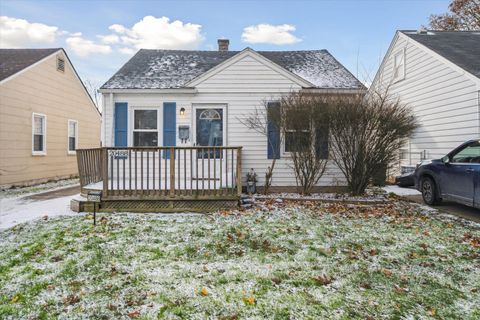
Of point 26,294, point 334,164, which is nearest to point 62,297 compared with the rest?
point 26,294

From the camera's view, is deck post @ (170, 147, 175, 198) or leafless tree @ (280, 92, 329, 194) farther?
leafless tree @ (280, 92, 329, 194)

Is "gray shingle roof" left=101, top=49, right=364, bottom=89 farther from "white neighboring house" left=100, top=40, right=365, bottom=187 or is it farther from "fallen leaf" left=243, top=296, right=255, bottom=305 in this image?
"fallen leaf" left=243, top=296, right=255, bottom=305

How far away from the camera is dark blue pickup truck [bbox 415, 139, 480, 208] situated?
5992 millimetres

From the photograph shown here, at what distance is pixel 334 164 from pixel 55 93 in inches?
486

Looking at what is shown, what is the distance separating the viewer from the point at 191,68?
10172mm

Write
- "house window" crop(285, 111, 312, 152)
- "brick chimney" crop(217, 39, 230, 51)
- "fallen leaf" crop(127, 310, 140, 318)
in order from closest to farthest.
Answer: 1. "fallen leaf" crop(127, 310, 140, 318)
2. "house window" crop(285, 111, 312, 152)
3. "brick chimney" crop(217, 39, 230, 51)

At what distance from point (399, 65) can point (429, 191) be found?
22.7 feet

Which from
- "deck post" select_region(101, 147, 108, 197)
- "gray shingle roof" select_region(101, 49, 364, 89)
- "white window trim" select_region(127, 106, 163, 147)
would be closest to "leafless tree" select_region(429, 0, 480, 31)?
"gray shingle roof" select_region(101, 49, 364, 89)

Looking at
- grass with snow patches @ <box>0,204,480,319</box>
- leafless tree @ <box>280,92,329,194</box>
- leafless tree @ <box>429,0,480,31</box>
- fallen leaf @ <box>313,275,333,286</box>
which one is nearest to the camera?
grass with snow patches @ <box>0,204,480,319</box>

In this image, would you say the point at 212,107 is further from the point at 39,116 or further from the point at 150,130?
the point at 39,116

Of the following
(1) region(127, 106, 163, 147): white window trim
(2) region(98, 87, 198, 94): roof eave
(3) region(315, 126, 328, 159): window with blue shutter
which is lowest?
(3) region(315, 126, 328, 159): window with blue shutter

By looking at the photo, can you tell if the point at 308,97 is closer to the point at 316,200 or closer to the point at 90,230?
the point at 316,200

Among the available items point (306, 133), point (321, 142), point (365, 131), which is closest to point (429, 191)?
point (365, 131)

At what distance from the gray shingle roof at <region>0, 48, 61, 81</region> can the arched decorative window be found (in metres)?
7.63
